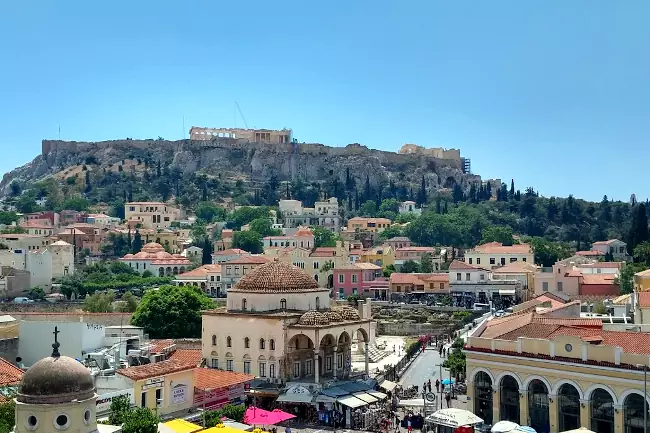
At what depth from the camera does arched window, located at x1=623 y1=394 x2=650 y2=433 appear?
31.2 metres

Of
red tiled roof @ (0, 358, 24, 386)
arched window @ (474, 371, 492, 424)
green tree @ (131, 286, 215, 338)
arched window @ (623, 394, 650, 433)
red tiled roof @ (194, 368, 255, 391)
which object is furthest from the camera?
green tree @ (131, 286, 215, 338)

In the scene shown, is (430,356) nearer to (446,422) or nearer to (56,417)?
(446,422)

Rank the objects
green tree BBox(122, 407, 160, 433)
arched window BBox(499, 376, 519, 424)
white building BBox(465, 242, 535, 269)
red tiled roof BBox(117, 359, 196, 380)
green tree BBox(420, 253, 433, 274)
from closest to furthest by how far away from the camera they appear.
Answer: green tree BBox(122, 407, 160, 433)
red tiled roof BBox(117, 359, 196, 380)
arched window BBox(499, 376, 519, 424)
white building BBox(465, 242, 535, 269)
green tree BBox(420, 253, 433, 274)

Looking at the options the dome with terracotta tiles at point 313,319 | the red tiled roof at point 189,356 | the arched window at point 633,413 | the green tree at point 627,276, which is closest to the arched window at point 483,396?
the arched window at point 633,413

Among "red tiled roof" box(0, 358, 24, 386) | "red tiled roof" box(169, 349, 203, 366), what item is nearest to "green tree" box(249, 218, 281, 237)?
"red tiled roof" box(169, 349, 203, 366)

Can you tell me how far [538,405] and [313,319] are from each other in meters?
13.1

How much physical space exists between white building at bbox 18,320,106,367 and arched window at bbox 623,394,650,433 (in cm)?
2484

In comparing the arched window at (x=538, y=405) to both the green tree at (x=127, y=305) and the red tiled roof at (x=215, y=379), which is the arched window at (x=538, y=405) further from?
the green tree at (x=127, y=305)

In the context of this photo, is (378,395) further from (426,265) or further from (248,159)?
(248,159)

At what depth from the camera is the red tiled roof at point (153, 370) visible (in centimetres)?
3325

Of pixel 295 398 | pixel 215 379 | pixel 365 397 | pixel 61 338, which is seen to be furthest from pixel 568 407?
pixel 61 338

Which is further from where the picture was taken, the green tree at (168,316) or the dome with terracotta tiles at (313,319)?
the green tree at (168,316)

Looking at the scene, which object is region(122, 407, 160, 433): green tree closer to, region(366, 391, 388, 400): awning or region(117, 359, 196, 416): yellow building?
region(117, 359, 196, 416): yellow building

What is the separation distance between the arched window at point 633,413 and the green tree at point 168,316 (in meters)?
31.5
